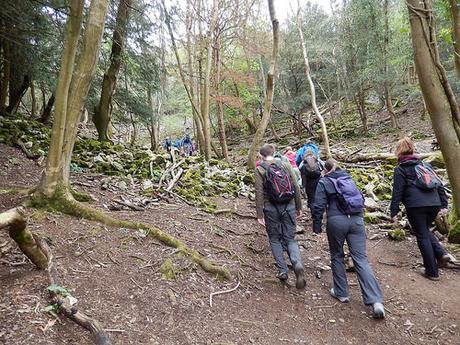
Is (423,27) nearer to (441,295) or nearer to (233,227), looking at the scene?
(441,295)

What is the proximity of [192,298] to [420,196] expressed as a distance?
3480 mm

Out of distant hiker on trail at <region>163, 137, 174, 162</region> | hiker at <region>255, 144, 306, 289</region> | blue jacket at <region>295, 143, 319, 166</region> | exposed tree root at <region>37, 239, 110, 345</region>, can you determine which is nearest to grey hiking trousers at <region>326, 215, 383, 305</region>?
hiker at <region>255, 144, 306, 289</region>

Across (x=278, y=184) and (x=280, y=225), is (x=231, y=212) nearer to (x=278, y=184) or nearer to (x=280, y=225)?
(x=280, y=225)

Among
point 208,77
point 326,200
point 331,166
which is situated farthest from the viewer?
point 208,77

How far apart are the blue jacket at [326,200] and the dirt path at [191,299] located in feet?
3.67

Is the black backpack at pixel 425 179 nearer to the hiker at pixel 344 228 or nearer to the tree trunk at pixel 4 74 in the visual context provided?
the hiker at pixel 344 228

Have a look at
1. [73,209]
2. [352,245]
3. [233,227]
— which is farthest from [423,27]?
[73,209]

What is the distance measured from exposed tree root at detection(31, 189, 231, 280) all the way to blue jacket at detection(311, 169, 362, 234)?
4.87 feet

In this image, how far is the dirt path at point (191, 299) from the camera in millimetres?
3088

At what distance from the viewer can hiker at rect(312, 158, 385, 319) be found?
14.0 ft

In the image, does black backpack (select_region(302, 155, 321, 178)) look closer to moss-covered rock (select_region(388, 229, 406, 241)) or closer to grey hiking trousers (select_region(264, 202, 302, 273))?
moss-covered rock (select_region(388, 229, 406, 241))

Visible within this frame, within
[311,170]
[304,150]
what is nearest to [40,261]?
[311,170]

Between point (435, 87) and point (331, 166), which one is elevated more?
point (435, 87)

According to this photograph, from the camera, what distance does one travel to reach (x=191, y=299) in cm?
396
